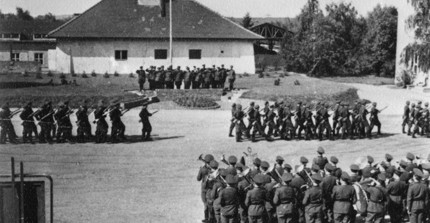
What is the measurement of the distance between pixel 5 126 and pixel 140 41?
25.1 m

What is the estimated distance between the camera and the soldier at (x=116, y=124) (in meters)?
18.3

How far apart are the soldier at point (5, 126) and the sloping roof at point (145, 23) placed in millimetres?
24357

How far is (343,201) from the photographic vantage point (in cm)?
987

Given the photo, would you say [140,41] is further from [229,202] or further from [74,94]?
[229,202]

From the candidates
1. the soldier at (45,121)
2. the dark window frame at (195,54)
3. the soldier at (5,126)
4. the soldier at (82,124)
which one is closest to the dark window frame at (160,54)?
the dark window frame at (195,54)

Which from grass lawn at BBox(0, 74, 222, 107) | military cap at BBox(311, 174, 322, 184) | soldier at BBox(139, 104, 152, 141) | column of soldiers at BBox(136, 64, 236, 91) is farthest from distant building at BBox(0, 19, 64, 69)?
military cap at BBox(311, 174, 322, 184)

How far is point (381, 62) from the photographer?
161 ft

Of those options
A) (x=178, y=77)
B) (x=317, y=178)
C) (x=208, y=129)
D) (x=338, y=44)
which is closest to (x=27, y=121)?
(x=208, y=129)

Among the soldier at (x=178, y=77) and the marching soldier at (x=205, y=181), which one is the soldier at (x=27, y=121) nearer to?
the marching soldier at (x=205, y=181)

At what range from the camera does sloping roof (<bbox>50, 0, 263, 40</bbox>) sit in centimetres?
4181

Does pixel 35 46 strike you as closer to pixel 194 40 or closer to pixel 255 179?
pixel 194 40

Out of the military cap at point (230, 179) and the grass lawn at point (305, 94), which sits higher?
the grass lawn at point (305, 94)

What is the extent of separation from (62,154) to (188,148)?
4.18 metres

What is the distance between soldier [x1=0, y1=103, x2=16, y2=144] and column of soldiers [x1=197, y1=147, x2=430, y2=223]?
30.5ft
